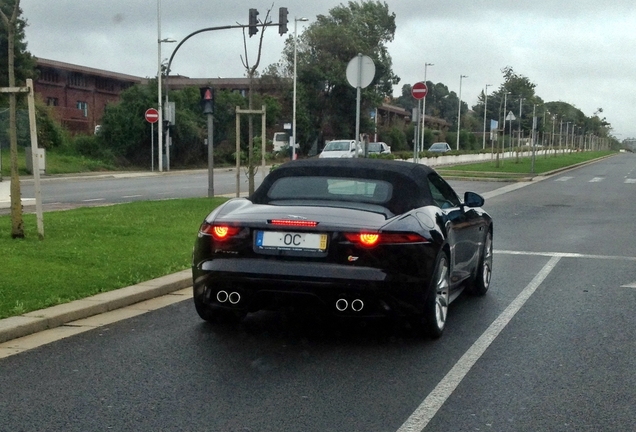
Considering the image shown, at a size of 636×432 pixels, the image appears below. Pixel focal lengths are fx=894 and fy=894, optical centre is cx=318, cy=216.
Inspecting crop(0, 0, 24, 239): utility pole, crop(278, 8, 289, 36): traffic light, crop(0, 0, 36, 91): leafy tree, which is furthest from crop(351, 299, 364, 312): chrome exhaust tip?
→ crop(0, 0, 36, 91): leafy tree

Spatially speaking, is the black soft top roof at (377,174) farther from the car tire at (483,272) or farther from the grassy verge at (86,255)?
the grassy verge at (86,255)

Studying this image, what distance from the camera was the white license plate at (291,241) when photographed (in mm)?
6324

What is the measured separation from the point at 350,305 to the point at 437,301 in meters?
0.86

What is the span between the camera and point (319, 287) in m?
6.26

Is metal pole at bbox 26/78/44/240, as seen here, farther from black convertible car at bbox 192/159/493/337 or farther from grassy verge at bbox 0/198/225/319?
black convertible car at bbox 192/159/493/337

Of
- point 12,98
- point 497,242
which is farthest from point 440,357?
point 497,242

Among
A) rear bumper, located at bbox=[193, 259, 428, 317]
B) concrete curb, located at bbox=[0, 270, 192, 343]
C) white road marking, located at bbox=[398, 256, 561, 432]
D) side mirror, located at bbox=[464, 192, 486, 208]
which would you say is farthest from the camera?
side mirror, located at bbox=[464, 192, 486, 208]

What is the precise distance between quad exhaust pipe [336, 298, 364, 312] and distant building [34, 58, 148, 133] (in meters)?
50.2

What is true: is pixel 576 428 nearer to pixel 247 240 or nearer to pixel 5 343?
pixel 247 240

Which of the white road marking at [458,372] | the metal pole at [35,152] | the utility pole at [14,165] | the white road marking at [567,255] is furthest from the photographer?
the white road marking at [567,255]

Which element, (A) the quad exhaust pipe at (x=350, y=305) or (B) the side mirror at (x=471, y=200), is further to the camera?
(B) the side mirror at (x=471, y=200)

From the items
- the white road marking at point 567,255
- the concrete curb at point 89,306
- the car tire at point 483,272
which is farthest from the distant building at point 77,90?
the car tire at point 483,272

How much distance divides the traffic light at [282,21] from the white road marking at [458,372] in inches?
942

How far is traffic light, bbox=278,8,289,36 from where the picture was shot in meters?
31.8
